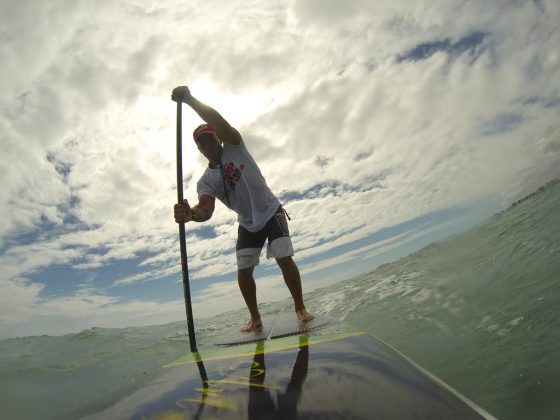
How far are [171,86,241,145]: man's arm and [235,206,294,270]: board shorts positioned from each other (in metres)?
1.10

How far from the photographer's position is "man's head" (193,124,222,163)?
4227 mm

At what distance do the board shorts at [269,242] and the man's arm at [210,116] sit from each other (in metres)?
1.10

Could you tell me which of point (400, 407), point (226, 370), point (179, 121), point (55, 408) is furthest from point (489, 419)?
point (55, 408)

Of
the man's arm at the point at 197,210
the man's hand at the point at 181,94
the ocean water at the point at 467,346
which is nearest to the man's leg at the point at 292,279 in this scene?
the man's arm at the point at 197,210

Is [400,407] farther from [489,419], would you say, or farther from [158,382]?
[158,382]

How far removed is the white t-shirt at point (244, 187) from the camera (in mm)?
4289

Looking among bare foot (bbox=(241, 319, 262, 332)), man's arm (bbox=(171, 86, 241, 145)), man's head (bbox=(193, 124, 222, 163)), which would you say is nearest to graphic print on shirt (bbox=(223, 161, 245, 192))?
man's head (bbox=(193, 124, 222, 163))

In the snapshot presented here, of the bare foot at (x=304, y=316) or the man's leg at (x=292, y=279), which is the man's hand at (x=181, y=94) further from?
the bare foot at (x=304, y=316)

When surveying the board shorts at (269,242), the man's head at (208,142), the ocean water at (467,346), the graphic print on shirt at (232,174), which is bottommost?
the ocean water at (467,346)

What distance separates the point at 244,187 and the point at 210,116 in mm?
962

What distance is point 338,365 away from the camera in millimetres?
1787

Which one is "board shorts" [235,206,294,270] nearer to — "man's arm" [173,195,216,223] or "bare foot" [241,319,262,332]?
"man's arm" [173,195,216,223]

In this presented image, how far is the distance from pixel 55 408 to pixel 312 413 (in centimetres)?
676

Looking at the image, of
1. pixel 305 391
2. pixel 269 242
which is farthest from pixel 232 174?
pixel 305 391
